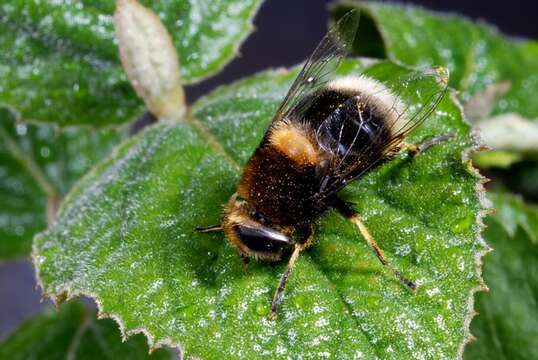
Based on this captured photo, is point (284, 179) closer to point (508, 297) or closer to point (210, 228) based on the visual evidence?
point (210, 228)

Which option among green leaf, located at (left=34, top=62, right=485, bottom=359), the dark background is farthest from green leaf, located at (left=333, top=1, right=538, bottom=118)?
the dark background

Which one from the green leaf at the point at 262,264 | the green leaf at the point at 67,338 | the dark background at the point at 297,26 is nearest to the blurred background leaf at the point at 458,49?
the green leaf at the point at 262,264

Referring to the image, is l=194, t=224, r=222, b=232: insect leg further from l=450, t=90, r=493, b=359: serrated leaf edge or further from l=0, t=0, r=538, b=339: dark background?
l=0, t=0, r=538, b=339: dark background

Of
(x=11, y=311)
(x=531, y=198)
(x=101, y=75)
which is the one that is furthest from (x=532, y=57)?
(x=11, y=311)

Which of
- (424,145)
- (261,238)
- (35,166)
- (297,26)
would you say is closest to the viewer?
(261,238)

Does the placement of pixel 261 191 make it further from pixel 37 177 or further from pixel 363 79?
pixel 37 177

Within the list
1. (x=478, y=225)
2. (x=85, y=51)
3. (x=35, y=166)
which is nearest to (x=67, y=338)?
(x=35, y=166)

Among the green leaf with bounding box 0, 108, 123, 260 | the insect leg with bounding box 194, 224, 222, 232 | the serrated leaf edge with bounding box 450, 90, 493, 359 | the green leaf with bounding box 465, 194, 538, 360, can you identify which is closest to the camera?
the serrated leaf edge with bounding box 450, 90, 493, 359
